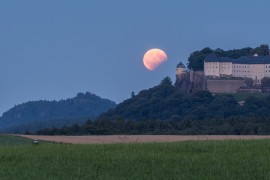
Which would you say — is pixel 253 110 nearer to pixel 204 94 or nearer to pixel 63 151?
pixel 204 94

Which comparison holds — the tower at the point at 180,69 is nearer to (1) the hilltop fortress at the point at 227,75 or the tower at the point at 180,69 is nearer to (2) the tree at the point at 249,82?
(1) the hilltop fortress at the point at 227,75

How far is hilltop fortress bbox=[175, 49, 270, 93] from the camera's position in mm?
131250

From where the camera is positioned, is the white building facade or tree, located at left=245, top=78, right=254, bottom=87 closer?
tree, located at left=245, top=78, right=254, bottom=87

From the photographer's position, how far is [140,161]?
1784 centimetres

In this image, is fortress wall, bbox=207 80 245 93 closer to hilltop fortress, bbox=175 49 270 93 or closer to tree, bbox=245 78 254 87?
hilltop fortress, bbox=175 49 270 93

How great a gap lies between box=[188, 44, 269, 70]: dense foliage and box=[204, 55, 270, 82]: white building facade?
2392 millimetres

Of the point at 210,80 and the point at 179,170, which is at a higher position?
the point at 210,80

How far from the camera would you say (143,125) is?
67.7 meters

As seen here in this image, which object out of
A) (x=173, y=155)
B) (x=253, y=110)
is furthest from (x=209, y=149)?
(x=253, y=110)

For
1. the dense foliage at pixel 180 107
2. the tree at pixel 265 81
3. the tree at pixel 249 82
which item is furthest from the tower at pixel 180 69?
the tree at pixel 265 81

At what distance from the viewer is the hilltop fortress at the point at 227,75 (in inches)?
5167

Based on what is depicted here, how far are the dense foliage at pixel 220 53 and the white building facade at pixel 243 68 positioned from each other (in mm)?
2392

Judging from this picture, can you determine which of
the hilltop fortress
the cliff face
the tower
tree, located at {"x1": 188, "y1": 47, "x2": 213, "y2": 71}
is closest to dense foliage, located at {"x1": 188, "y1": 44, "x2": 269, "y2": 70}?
tree, located at {"x1": 188, "y1": 47, "x2": 213, "y2": 71}

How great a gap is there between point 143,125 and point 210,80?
65694 millimetres
